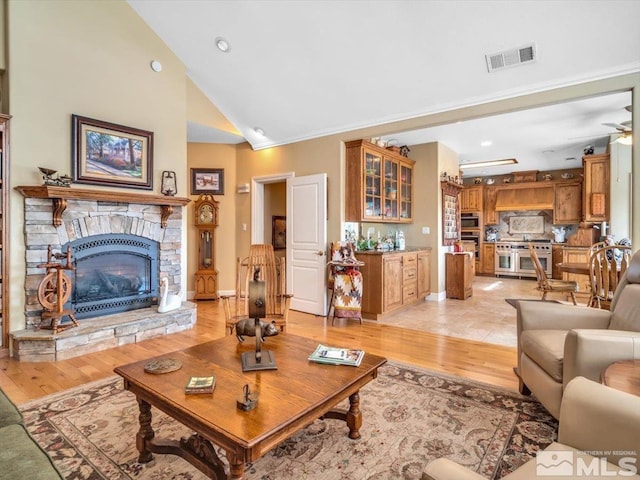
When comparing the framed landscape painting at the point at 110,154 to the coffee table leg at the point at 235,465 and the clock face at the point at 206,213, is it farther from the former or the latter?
the coffee table leg at the point at 235,465

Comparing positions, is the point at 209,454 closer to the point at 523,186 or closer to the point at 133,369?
the point at 133,369

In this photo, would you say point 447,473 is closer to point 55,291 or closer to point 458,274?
point 55,291

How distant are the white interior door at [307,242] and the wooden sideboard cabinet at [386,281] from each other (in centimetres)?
59

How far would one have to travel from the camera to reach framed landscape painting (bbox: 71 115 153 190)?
376 cm

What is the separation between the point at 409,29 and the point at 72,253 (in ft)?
13.5

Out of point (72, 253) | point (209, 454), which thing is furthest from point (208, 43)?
point (209, 454)

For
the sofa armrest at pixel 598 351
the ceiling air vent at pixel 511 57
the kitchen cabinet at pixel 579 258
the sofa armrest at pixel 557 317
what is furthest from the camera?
the kitchen cabinet at pixel 579 258

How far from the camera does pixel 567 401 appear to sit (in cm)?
127

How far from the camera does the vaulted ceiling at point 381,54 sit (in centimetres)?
298

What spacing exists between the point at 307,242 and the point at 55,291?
118 inches

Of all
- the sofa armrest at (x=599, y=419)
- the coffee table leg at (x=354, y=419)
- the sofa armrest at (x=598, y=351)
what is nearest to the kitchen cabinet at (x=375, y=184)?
the coffee table leg at (x=354, y=419)

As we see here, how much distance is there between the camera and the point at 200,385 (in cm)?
163

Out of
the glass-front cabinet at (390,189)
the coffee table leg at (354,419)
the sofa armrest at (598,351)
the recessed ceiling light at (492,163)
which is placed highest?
the recessed ceiling light at (492,163)

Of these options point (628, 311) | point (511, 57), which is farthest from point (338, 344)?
point (511, 57)
